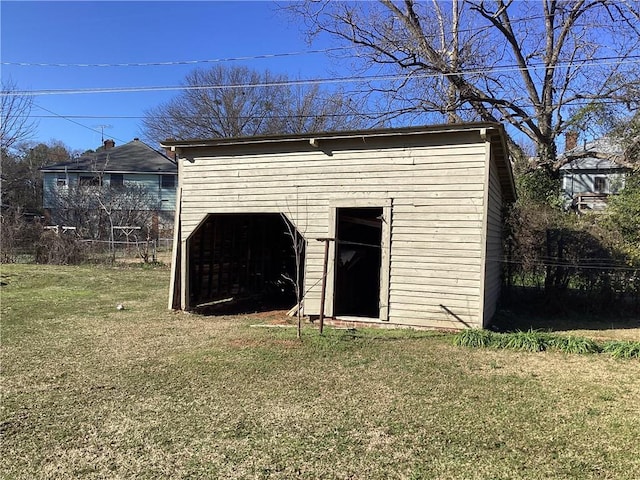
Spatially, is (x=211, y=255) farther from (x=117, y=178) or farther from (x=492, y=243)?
(x=117, y=178)

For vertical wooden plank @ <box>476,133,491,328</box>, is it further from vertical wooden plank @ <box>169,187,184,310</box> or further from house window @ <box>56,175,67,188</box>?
house window @ <box>56,175,67,188</box>

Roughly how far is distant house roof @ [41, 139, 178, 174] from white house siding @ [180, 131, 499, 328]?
22.2 m

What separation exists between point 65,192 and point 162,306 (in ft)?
67.0

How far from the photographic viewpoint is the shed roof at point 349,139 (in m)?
7.58

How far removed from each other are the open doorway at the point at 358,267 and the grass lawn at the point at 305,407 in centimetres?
210

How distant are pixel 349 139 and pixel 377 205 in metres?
1.27

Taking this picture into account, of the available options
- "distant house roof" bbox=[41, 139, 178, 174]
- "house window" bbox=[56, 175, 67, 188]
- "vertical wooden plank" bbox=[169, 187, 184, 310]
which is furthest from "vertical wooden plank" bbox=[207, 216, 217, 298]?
"house window" bbox=[56, 175, 67, 188]

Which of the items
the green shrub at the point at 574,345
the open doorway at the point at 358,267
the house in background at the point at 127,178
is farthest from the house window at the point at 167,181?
the green shrub at the point at 574,345

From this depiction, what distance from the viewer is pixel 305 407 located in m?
4.46

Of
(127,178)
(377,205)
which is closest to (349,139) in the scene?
(377,205)

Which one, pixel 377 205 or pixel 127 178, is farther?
pixel 127 178

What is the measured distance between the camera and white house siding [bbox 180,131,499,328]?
7.72 meters

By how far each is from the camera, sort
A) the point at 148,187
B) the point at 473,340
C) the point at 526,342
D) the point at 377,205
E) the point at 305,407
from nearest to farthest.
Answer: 1. the point at 305,407
2. the point at 526,342
3. the point at 473,340
4. the point at 377,205
5. the point at 148,187

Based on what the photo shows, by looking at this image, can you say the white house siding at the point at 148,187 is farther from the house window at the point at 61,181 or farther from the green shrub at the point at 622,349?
the green shrub at the point at 622,349
